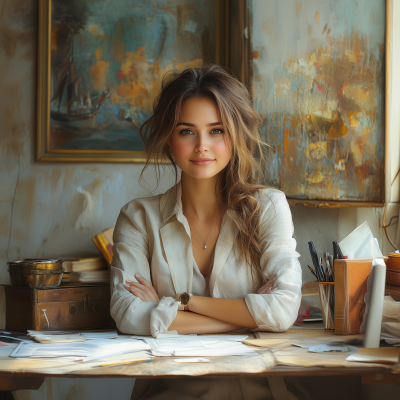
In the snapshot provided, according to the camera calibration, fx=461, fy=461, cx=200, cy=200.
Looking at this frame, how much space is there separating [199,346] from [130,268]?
1.63ft

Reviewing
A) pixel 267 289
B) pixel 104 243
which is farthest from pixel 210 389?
pixel 104 243

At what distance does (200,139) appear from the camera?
1770 millimetres

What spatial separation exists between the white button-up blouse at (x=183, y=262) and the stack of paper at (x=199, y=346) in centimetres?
9

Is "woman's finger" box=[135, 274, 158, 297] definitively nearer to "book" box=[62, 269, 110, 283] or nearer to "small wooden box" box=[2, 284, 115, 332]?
"small wooden box" box=[2, 284, 115, 332]

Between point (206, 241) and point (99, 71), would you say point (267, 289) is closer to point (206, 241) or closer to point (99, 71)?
point (206, 241)

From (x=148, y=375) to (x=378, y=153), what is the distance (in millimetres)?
1740

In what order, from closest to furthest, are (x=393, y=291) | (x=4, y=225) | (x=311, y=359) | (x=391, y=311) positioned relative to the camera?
(x=311, y=359) < (x=391, y=311) < (x=393, y=291) < (x=4, y=225)

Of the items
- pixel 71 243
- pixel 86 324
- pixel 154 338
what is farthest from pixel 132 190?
pixel 154 338

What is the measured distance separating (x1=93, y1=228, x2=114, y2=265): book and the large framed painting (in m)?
0.45

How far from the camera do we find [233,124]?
1785 mm

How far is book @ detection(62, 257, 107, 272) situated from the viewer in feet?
7.52

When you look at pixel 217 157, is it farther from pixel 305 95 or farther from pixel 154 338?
pixel 305 95

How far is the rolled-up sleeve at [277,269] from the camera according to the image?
158 cm

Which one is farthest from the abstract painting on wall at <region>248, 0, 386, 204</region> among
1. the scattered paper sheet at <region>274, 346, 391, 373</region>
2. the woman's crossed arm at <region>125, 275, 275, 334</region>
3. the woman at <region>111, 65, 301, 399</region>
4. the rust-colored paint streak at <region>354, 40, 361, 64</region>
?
the scattered paper sheet at <region>274, 346, 391, 373</region>
